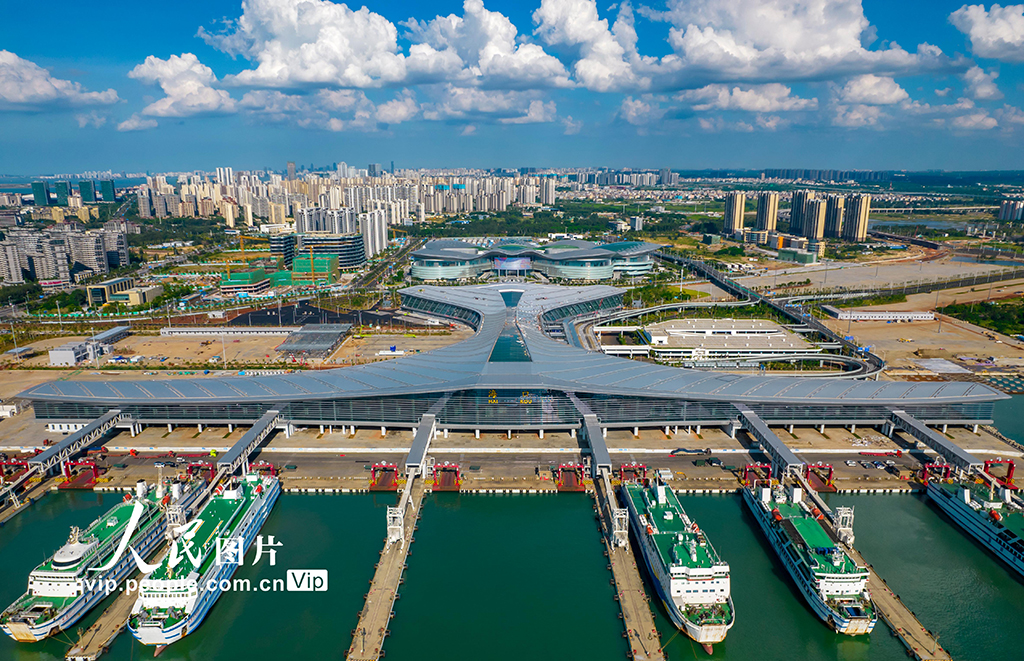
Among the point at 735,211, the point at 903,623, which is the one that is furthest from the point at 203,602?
the point at 735,211

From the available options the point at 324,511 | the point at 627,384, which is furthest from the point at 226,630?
the point at 627,384

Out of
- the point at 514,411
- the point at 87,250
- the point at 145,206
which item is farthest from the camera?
the point at 145,206

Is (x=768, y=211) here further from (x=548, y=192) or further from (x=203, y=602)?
(x=203, y=602)

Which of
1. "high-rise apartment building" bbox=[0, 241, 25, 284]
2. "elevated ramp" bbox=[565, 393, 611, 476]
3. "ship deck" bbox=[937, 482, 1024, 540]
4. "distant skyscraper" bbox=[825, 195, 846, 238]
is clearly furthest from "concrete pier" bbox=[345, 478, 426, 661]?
"distant skyscraper" bbox=[825, 195, 846, 238]

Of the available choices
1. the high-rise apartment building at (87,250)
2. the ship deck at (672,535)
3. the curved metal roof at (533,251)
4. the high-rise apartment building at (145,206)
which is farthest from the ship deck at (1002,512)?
the high-rise apartment building at (145,206)

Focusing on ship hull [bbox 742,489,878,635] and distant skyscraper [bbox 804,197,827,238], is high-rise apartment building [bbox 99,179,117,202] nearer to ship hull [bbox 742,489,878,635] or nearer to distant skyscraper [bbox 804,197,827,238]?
distant skyscraper [bbox 804,197,827,238]

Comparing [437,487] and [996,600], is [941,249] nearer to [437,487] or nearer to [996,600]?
[996,600]
